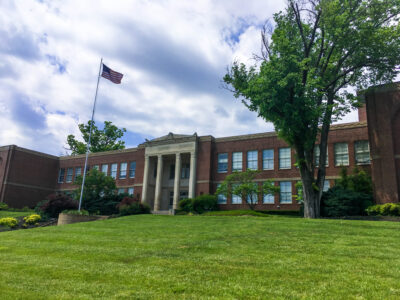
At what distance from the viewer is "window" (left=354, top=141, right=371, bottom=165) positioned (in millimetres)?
29056

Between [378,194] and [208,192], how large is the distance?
1642 centimetres

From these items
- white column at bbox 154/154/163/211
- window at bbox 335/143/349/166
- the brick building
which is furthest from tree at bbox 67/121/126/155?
window at bbox 335/143/349/166

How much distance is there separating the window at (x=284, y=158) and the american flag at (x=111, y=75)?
17035mm

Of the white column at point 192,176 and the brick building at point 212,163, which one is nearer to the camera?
the brick building at point 212,163

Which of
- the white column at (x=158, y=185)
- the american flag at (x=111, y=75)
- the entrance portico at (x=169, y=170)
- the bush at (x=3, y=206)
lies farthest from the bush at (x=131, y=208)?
the bush at (x=3, y=206)

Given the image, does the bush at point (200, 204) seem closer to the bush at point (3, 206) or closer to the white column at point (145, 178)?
the white column at point (145, 178)

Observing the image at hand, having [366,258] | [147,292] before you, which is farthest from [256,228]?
[147,292]

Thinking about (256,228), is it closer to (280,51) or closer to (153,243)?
(153,243)

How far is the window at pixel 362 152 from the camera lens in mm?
29056

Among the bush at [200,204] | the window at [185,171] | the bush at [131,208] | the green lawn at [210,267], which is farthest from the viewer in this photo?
the window at [185,171]

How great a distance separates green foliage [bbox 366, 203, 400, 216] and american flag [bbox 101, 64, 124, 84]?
22.5 metres

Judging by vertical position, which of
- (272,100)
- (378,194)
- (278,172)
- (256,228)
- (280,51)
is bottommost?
(256,228)

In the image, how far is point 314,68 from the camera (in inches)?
789

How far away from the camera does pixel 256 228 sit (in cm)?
1506
